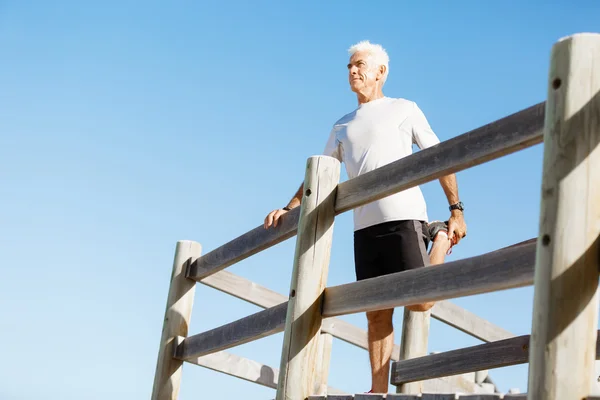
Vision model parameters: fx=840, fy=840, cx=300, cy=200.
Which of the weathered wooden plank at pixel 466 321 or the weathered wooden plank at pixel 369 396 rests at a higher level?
the weathered wooden plank at pixel 466 321

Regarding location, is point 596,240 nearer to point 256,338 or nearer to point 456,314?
point 256,338

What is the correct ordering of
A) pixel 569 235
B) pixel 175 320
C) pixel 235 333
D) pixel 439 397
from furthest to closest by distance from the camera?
1. pixel 175 320
2. pixel 235 333
3. pixel 439 397
4. pixel 569 235

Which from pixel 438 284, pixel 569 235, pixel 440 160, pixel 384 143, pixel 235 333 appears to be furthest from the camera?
pixel 235 333

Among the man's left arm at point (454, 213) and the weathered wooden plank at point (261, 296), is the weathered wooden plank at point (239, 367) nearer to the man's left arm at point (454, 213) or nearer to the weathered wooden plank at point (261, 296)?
the weathered wooden plank at point (261, 296)

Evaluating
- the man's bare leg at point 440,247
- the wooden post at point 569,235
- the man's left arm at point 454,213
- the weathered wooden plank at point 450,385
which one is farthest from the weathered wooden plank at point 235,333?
the wooden post at point 569,235

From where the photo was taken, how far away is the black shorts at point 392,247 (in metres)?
→ 4.45

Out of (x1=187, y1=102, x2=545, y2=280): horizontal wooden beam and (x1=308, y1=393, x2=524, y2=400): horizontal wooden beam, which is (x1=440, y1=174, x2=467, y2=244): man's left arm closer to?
(x1=187, y1=102, x2=545, y2=280): horizontal wooden beam

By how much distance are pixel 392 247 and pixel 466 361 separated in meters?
0.70

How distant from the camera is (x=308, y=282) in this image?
13.4 ft

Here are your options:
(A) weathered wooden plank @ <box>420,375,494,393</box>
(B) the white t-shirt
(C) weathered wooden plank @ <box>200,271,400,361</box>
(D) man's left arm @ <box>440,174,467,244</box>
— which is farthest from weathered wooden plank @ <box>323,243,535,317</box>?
(A) weathered wooden plank @ <box>420,375,494,393</box>

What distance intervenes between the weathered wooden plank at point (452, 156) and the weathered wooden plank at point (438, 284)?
1.30 ft

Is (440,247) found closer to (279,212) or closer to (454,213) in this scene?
(454,213)

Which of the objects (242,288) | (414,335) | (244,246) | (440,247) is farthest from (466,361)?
(242,288)

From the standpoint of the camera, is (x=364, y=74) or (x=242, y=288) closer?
(x=364, y=74)
